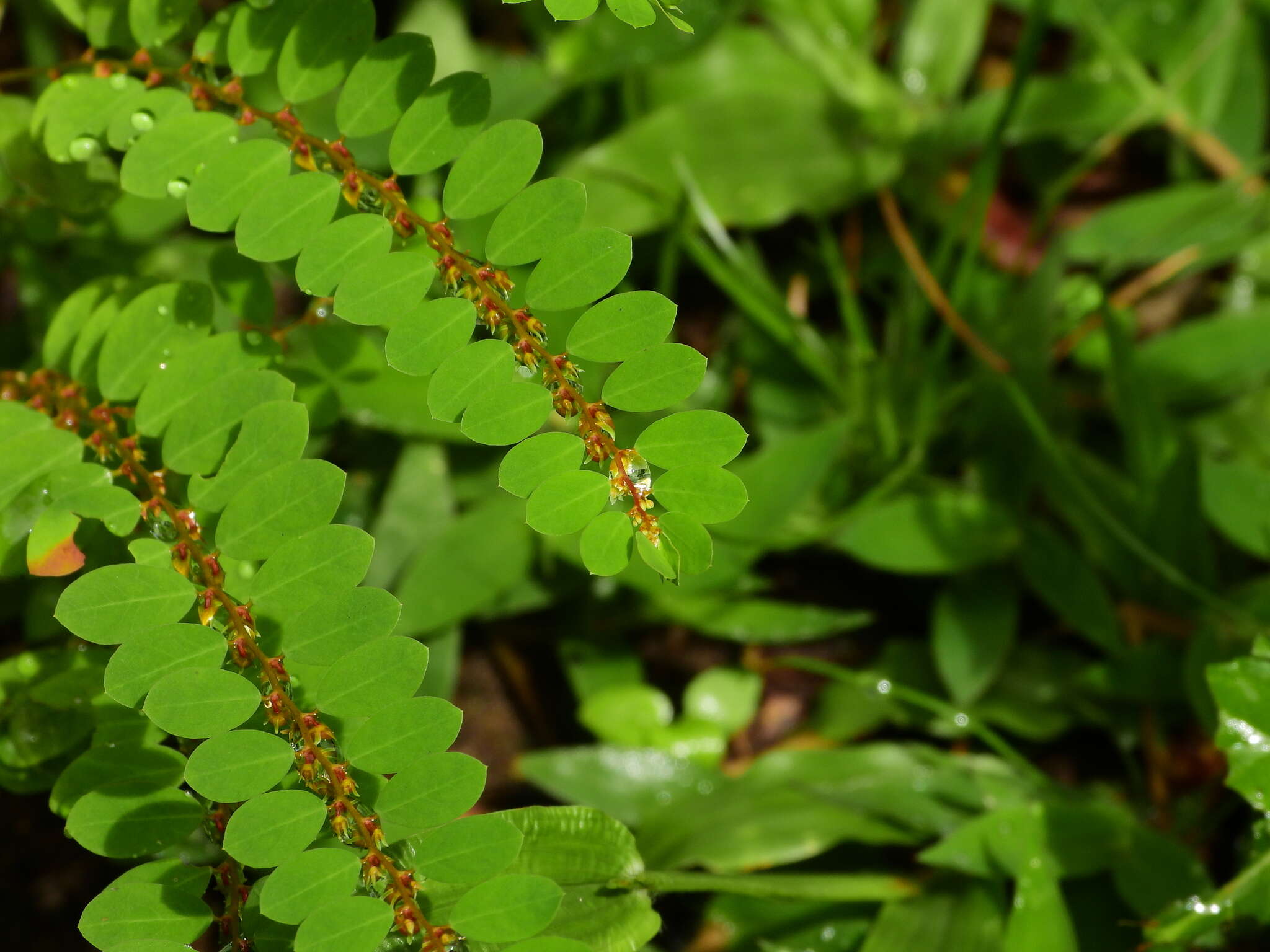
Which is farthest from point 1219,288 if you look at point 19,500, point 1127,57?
point 19,500

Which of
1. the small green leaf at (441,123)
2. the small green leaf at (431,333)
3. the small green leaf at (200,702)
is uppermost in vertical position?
the small green leaf at (441,123)

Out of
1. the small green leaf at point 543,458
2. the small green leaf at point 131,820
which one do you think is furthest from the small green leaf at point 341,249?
the small green leaf at point 131,820

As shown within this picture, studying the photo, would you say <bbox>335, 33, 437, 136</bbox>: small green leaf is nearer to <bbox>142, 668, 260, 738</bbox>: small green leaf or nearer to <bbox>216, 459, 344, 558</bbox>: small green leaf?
<bbox>216, 459, 344, 558</bbox>: small green leaf

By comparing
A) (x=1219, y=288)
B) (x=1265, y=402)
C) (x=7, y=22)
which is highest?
(x=7, y=22)

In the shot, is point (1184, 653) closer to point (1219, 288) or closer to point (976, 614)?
point (976, 614)

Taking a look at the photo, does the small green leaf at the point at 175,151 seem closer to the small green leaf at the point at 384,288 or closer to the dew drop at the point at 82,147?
the dew drop at the point at 82,147

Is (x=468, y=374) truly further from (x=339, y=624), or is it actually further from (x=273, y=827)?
(x=273, y=827)
